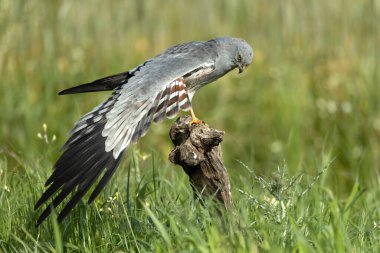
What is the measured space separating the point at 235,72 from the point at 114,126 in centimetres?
457

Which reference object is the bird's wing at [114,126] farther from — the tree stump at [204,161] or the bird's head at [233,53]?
the bird's head at [233,53]

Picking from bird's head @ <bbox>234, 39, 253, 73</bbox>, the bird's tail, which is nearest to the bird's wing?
the bird's tail

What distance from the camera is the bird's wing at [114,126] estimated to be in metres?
4.06

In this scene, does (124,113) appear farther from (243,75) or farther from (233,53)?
(243,75)

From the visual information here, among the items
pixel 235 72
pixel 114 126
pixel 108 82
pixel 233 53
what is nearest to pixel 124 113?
pixel 114 126

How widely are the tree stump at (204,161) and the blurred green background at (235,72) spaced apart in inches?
112

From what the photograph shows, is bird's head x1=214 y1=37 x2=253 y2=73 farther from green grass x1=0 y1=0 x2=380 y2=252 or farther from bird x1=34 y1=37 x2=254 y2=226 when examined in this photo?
green grass x1=0 y1=0 x2=380 y2=252

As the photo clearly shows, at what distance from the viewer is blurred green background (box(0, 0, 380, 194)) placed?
25.1 ft

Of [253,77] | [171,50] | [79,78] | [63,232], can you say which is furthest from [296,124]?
[63,232]

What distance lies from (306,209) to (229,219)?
0.76m

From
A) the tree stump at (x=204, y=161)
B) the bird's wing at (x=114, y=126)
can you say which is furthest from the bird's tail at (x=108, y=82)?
the tree stump at (x=204, y=161)

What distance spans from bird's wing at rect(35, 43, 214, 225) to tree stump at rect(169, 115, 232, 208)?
272 millimetres

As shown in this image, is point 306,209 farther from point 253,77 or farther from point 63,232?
point 253,77

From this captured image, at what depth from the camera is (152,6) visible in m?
9.08
